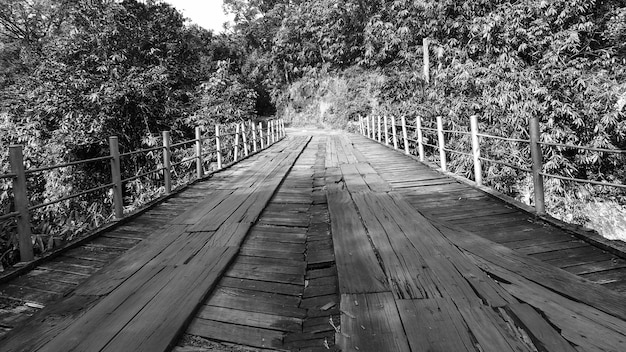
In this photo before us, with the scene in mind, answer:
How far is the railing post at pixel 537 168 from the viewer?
3.40 m

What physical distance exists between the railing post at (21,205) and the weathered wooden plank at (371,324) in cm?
236

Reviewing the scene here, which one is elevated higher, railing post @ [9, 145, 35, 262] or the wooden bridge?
railing post @ [9, 145, 35, 262]

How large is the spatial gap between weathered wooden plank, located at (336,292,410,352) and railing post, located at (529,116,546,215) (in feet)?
6.82

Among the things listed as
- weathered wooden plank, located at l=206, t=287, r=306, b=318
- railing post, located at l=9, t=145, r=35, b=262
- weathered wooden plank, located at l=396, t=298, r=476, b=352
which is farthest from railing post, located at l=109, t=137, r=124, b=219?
weathered wooden plank, located at l=396, t=298, r=476, b=352

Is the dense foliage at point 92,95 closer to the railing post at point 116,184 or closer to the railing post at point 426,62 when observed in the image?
the railing post at point 116,184

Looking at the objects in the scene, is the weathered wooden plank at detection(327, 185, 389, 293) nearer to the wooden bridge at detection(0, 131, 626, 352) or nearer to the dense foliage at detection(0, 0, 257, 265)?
the wooden bridge at detection(0, 131, 626, 352)

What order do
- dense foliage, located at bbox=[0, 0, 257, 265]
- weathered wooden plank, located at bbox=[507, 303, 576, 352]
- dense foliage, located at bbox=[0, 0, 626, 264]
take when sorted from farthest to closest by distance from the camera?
1. dense foliage, located at bbox=[0, 0, 257, 265]
2. dense foliage, located at bbox=[0, 0, 626, 264]
3. weathered wooden plank, located at bbox=[507, 303, 576, 352]

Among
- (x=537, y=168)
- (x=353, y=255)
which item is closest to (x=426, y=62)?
(x=537, y=168)

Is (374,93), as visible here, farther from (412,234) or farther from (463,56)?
(412,234)

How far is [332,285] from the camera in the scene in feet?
7.61

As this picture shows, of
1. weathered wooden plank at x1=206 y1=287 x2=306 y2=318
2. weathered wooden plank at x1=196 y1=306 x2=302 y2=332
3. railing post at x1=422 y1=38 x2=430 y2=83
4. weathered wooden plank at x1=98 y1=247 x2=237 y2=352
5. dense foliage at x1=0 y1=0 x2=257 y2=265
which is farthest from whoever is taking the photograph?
railing post at x1=422 y1=38 x2=430 y2=83

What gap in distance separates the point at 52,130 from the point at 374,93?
18.3 meters

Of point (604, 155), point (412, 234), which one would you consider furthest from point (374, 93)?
point (412, 234)

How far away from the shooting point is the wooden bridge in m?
1.73
